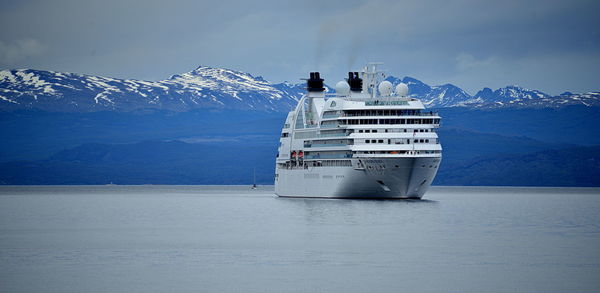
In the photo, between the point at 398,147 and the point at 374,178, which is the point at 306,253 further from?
the point at 374,178

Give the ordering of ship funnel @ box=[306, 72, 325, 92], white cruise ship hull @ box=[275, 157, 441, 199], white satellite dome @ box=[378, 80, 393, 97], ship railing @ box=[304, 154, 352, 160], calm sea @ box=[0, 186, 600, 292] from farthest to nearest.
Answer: ship funnel @ box=[306, 72, 325, 92]
white satellite dome @ box=[378, 80, 393, 97]
ship railing @ box=[304, 154, 352, 160]
white cruise ship hull @ box=[275, 157, 441, 199]
calm sea @ box=[0, 186, 600, 292]

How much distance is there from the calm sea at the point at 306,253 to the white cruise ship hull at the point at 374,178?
8.90 metres

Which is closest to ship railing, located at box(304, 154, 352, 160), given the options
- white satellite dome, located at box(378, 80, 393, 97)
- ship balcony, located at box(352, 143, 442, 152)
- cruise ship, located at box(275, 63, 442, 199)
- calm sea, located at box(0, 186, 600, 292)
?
cruise ship, located at box(275, 63, 442, 199)

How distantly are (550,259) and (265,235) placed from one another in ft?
76.9

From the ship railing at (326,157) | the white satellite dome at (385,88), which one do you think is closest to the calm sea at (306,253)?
the ship railing at (326,157)

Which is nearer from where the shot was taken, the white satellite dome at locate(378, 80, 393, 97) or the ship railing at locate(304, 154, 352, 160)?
the ship railing at locate(304, 154, 352, 160)

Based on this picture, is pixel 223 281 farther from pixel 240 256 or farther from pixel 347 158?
pixel 347 158

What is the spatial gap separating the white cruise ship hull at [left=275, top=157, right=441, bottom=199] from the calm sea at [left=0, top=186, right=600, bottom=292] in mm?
8898

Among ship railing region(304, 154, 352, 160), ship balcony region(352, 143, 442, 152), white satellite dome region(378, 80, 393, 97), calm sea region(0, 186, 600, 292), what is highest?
white satellite dome region(378, 80, 393, 97)

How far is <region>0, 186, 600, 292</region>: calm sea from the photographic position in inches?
1841

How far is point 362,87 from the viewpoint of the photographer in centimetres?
12494

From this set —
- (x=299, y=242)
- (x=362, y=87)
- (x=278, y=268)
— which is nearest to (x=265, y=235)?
(x=299, y=242)

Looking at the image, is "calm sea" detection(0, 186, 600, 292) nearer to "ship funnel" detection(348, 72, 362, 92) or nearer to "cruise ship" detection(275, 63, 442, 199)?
"cruise ship" detection(275, 63, 442, 199)

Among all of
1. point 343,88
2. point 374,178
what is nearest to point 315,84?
point 343,88
